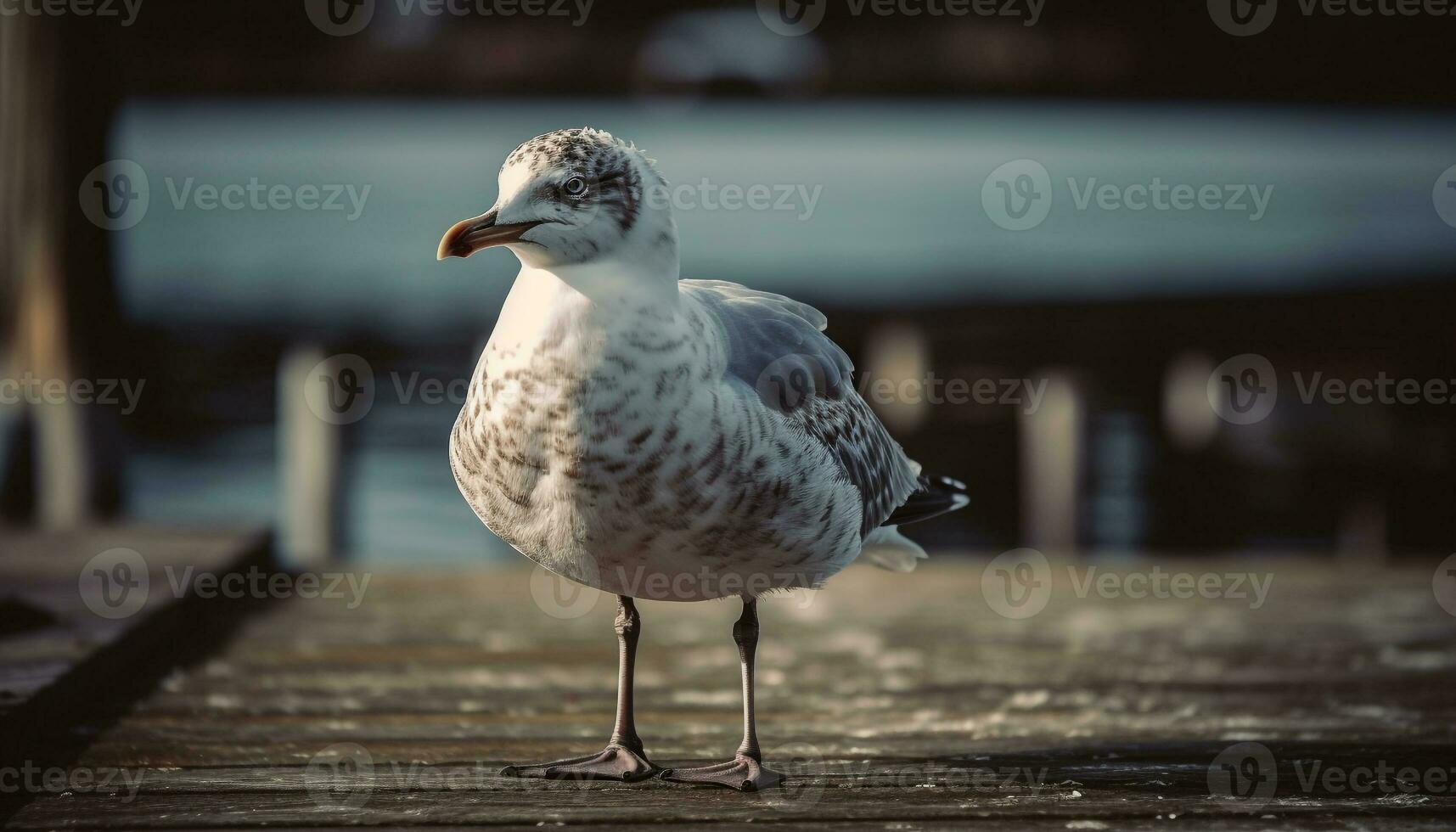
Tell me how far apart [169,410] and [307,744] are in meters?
10.5

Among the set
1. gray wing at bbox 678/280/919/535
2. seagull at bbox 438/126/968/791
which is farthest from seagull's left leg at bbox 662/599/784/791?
gray wing at bbox 678/280/919/535

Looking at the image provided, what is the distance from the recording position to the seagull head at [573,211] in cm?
239

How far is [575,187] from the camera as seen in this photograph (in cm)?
245

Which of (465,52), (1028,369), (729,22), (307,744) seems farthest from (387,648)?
(1028,369)

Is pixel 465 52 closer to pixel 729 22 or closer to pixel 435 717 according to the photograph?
pixel 729 22
